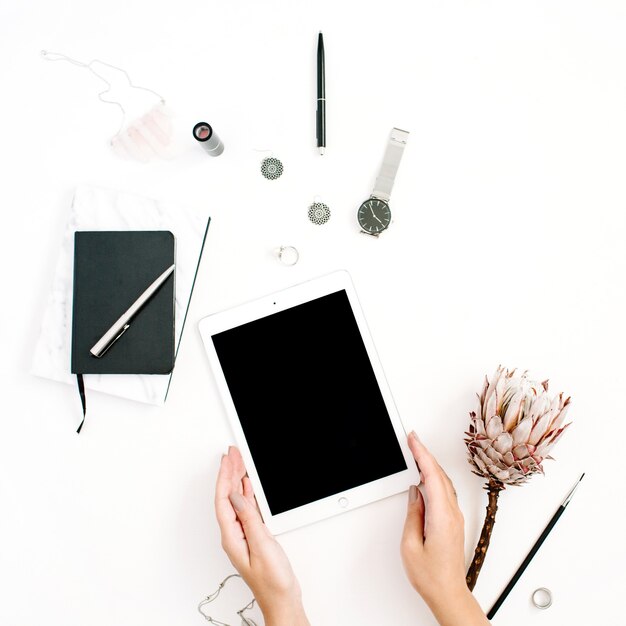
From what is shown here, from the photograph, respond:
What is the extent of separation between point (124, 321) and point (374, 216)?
45cm

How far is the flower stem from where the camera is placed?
2.62ft

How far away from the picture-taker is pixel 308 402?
0.85m

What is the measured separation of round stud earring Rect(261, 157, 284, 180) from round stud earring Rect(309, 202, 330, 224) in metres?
0.08

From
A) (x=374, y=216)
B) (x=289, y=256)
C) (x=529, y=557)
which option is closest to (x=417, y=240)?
(x=374, y=216)

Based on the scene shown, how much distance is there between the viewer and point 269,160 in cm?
86

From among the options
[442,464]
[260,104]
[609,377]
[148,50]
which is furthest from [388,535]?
[148,50]

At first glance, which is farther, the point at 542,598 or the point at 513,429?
the point at 542,598

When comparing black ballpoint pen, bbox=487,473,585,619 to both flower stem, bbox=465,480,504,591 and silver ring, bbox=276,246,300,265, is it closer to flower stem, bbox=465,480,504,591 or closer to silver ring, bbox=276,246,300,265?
flower stem, bbox=465,480,504,591

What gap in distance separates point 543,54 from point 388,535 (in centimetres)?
87

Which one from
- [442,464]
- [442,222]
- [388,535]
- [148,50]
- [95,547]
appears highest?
[148,50]

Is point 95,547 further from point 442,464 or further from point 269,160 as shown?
point 269,160

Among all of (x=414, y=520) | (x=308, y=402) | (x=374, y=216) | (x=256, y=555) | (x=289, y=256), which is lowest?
(x=256, y=555)

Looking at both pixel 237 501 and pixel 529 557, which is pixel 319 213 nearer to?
pixel 237 501

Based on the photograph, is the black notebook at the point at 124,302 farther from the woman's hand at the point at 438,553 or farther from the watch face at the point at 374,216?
the woman's hand at the point at 438,553
